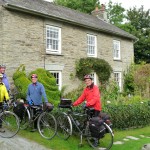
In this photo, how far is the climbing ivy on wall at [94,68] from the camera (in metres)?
17.6

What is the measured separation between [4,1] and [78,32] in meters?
5.80

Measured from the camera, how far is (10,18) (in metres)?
13.3

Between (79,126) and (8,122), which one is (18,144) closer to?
(8,122)

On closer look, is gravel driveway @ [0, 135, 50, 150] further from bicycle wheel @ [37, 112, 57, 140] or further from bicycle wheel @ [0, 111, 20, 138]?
bicycle wheel @ [37, 112, 57, 140]

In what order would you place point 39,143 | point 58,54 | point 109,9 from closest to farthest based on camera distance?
point 39,143, point 58,54, point 109,9

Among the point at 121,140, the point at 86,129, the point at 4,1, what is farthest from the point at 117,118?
the point at 4,1

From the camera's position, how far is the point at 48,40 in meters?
15.6

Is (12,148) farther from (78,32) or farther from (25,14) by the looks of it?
(78,32)

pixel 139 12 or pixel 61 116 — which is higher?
pixel 139 12

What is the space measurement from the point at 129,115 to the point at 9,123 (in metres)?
4.98

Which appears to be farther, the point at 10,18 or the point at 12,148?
the point at 10,18

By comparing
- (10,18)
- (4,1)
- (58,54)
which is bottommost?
(58,54)

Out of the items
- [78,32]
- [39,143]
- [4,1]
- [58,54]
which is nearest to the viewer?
[39,143]

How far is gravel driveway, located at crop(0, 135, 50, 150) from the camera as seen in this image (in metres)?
7.56
